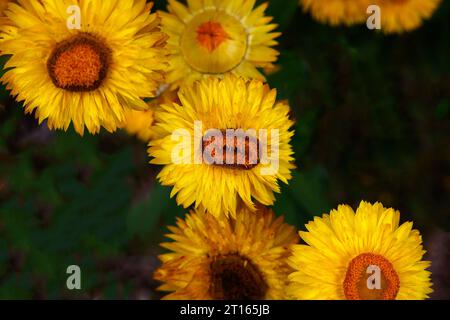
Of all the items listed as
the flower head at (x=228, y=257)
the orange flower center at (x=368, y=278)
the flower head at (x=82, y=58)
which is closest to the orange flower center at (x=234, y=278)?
the flower head at (x=228, y=257)

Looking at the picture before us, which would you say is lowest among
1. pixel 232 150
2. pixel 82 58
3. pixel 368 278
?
pixel 368 278

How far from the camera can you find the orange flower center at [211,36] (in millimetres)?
750

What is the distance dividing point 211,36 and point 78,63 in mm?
171

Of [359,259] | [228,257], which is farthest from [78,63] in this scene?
[359,259]

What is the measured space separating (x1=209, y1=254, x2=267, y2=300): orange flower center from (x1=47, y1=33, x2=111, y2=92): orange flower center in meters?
0.29

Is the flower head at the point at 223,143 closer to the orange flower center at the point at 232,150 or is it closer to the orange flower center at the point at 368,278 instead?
the orange flower center at the point at 232,150

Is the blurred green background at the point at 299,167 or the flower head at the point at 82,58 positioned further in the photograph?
the blurred green background at the point at 299,167

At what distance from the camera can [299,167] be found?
903mm

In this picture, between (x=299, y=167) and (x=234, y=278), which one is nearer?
(x=234, y=278)

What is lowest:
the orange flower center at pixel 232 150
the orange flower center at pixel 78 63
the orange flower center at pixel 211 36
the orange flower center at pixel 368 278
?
the orange flower center at pixel 368 278

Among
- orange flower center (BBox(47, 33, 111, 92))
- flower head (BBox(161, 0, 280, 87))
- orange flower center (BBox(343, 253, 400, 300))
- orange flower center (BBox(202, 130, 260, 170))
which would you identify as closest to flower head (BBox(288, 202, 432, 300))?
orange flower center (BBox(343, 253, 400, 300))

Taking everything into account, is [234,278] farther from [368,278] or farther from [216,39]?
[216,39]

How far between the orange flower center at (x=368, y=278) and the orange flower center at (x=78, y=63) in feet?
1.31
